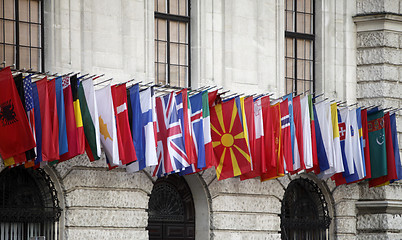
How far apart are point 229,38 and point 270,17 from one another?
70.4 inches

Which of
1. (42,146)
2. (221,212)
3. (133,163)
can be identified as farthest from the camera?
(221,212)

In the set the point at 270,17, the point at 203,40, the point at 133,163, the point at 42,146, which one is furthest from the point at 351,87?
the point at 42,146

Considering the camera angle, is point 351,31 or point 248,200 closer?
point 248,200

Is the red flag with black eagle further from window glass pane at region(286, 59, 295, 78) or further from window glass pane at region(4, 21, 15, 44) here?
window glass pane at region(286, 59, 295, 78)

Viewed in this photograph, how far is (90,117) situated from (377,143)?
9.99 m

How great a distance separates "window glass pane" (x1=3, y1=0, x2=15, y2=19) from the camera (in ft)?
87.8

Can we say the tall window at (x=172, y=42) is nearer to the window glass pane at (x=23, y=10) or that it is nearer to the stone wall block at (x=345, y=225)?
the window glass pane at (x=23, y=10)

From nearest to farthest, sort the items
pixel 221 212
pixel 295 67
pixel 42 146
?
1. pixel 42 146
2. pixel 221 212
3. pixel 295 67

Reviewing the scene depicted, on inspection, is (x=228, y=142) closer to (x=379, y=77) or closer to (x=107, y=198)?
(x=107, y=198)

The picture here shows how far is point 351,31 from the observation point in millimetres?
33219

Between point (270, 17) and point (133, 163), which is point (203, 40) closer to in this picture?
point (270, 17)

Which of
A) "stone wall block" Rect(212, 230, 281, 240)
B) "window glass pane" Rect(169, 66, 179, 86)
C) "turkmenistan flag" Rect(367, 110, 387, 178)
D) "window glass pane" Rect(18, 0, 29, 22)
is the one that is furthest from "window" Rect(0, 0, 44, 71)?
"turkmenistan flag" Rect(367, 110, 387, 178)

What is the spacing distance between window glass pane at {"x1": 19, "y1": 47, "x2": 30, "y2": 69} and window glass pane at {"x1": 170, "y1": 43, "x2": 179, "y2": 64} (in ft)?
14.4

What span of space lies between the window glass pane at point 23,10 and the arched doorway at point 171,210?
18.5ft
